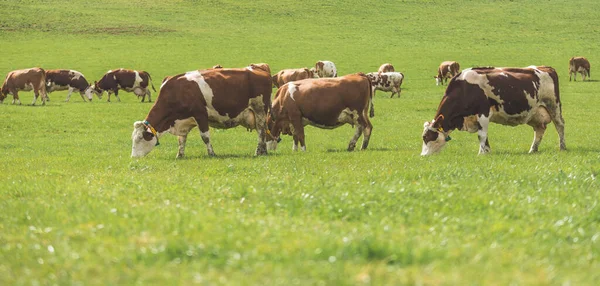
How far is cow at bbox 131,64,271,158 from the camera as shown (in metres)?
18.2

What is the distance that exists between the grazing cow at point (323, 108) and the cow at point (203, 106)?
1.54m

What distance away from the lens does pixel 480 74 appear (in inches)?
708

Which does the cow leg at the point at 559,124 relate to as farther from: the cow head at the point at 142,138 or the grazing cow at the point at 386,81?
the grazing cow at the point at 386,81

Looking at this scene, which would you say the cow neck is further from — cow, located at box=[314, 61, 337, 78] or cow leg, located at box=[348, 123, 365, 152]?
cow, located at box=[314, 61, 337, 78]

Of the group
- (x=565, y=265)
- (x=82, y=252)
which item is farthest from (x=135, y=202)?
(x=565, y=265)

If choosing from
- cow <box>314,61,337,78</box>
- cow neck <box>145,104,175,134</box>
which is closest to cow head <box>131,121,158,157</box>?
cow neck <box>145,104,175,134</box>

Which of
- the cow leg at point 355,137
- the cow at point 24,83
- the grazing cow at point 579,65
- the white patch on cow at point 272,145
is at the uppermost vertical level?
the cow leg at point 355,137

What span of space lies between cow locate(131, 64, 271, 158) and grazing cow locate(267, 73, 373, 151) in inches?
60.8

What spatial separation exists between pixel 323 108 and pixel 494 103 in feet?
15.0

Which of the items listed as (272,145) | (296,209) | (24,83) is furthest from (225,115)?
(24,83)

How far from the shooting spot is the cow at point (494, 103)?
17828mm

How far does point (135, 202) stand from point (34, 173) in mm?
5490

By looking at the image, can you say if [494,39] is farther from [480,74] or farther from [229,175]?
[229,175]

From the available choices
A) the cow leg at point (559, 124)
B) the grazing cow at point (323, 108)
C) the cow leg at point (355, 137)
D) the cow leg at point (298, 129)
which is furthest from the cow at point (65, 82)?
the cow leg at point (559, 124)
